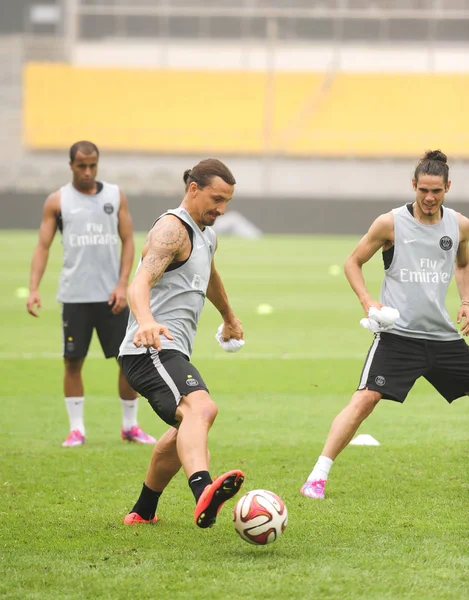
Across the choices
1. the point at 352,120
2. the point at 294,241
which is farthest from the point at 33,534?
the point at 352,120

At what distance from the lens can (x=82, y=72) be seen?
1998 inches

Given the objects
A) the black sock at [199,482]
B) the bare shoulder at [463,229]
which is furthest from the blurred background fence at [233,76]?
the black sock at [199,482]

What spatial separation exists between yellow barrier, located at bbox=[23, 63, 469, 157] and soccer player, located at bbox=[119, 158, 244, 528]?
4267cm

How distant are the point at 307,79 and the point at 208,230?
46.0 metres

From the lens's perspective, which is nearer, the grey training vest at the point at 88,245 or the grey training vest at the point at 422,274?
the grey training vest at the point at 422,274

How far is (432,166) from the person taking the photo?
6.33 meters

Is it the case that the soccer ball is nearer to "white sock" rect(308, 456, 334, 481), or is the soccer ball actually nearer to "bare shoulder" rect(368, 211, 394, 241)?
"white sock" rect(308, 456, 334, 481)

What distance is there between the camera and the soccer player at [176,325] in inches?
197

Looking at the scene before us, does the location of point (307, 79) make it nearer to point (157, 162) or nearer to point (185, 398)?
point (157, 162)

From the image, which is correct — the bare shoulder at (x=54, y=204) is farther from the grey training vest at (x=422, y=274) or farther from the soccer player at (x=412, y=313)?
the grey training vest at (x=422, y=274)

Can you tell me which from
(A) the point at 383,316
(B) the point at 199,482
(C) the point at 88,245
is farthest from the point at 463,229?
(C) the point at 88,245

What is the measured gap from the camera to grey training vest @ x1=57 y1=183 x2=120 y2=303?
8469 millimetres

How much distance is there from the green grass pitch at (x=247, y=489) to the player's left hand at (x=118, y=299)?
106cm

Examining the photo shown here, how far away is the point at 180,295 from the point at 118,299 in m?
3.01
